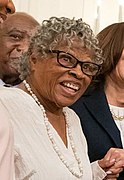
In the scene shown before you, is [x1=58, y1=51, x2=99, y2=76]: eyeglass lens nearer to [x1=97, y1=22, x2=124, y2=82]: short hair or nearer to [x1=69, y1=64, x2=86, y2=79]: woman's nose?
[x1=69, y1=64, x2=86, y2=79]: woman's nose

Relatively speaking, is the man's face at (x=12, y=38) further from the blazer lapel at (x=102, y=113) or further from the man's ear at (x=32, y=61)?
the man's ear at (x=32, y=61)

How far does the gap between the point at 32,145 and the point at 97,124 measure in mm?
431

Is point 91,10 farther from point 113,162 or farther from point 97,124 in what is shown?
point 113,162

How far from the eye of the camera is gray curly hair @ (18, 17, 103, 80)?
3.82 ft

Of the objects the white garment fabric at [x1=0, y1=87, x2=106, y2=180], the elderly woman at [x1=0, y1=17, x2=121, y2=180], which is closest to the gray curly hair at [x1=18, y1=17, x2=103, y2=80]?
the elderly woman at [x1=0, y1=17, x2=121, y2=180]

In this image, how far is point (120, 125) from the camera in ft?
4.99

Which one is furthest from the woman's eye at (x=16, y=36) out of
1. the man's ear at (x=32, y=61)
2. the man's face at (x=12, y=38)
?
the man's ear at (x=32, y=61)

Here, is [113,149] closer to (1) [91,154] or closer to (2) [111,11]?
(1) [91,154]

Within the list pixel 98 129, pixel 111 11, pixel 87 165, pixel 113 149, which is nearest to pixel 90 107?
pixel 98 129

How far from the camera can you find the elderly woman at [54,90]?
1.10 meters

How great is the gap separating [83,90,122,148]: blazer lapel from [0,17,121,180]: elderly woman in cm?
22

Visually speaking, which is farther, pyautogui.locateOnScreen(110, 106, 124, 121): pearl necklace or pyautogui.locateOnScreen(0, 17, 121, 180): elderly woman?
pyautogui.locateOnScreen(110, 106, 124, 121): pearl necklace

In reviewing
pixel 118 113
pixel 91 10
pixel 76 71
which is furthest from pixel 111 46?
pixel 91 10

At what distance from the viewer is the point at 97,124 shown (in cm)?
146
